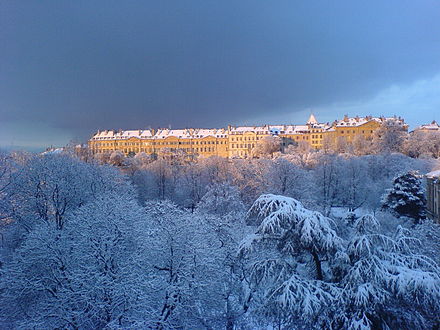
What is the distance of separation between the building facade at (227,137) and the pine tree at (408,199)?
6239 cm

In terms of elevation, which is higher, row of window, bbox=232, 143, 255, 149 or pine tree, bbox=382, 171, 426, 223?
row of window, bbox=232, 143, 255, 149

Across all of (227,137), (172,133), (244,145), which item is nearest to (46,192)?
(244,145)

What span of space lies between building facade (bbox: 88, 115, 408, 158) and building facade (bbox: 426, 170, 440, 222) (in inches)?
2452

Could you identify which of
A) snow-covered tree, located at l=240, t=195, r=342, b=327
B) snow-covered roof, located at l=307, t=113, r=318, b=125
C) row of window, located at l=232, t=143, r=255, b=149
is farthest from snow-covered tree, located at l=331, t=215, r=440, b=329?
snow-covered roof, located at l=307, t=113, r=318, b=125

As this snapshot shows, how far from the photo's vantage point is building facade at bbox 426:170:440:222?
29969 mm

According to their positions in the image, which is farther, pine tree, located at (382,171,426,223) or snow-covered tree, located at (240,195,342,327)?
pine tree, located at (382,171,426,223)

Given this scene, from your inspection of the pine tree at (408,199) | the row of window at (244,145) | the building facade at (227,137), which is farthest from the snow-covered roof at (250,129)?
the pine tree at (408,199)

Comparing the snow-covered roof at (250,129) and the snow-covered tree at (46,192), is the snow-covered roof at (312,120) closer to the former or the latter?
the snow-covered roof at (250,129)

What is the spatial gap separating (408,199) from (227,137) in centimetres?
7548

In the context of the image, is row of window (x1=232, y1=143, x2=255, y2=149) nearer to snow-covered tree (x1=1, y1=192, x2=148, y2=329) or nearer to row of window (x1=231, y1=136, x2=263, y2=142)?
row of window (x1=231, y1=136, x2=263, y2=142)

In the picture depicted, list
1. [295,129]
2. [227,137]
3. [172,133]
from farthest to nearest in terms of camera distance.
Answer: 1. [172,133]
2. [295,129]
3. [227,137]

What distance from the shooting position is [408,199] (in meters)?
32.2

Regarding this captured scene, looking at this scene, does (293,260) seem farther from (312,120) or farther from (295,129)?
(312,120)

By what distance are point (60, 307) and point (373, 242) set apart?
11463mm
